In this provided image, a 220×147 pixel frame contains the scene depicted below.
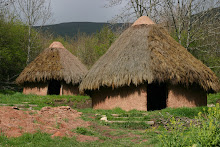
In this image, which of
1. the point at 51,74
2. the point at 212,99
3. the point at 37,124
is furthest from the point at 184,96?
the point at 51,74

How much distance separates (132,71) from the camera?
10297 millimetres

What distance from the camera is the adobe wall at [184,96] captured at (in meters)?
10.3

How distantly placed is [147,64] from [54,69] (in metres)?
8.35

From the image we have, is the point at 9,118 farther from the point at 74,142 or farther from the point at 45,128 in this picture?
the point at 74,142

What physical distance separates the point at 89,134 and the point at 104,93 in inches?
220

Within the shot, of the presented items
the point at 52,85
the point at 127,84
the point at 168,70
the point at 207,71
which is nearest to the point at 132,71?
the point at 127,84

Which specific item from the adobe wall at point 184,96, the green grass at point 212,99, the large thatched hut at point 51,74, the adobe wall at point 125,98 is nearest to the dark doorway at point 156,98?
the adobe wall at point 184,96

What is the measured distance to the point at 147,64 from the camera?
1024 centimetres

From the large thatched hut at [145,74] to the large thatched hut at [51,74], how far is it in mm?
5065

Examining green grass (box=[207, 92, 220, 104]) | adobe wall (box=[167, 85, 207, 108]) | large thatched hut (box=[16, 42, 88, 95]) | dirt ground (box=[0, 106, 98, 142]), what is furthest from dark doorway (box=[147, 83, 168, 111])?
dirt ground (box=[0, 106, 98, 142])

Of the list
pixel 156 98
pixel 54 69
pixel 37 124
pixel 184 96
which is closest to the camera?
pixel 37 124

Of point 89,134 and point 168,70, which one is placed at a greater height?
point 168,70

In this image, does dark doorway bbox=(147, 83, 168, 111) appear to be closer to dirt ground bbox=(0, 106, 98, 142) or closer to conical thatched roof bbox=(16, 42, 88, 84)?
conical thatched roof bbox=(16, 42, 88, 84)

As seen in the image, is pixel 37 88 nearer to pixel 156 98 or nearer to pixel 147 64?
pixel 156 98
